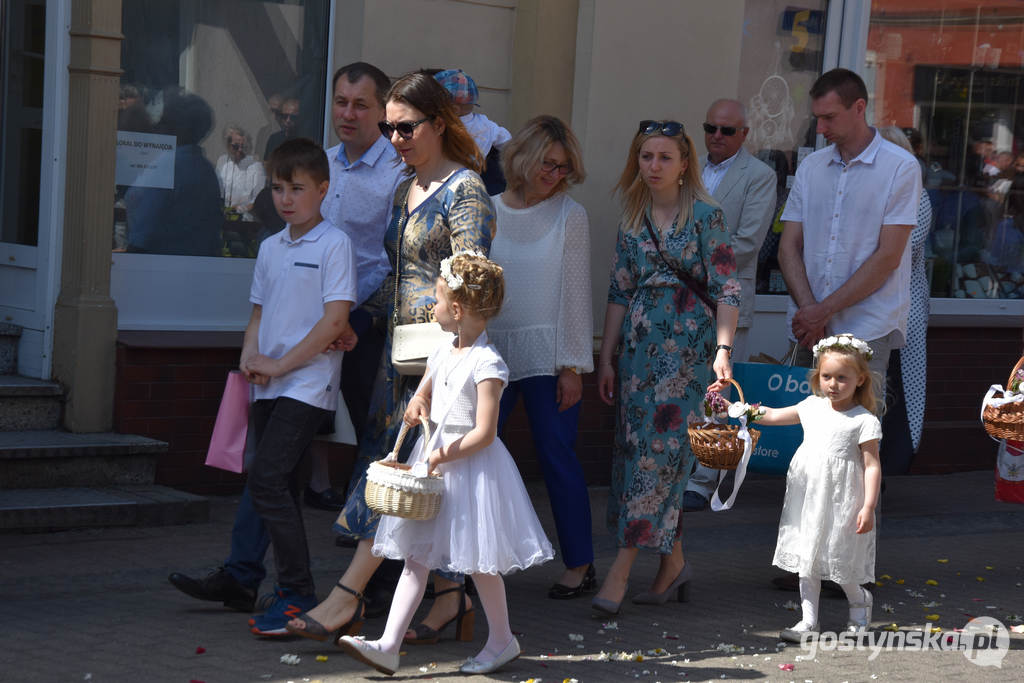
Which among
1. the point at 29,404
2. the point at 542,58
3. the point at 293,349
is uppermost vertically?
the point at 542,58

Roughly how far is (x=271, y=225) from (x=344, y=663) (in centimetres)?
375

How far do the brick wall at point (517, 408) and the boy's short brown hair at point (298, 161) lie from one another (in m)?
2.30

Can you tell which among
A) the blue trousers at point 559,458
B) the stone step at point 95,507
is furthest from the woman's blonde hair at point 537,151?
the stone step at point 95,507

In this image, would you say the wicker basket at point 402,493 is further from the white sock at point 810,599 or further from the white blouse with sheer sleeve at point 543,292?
the white sock at point 810,599

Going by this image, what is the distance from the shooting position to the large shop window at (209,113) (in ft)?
25.6

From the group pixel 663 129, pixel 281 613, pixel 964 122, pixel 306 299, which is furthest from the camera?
pixel 964 122

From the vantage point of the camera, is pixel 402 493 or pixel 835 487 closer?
pixel 402 493

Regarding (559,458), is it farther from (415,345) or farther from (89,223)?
(89,223)

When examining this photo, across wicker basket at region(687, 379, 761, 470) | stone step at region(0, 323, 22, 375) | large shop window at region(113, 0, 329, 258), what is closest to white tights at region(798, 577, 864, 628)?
wicker basket at region(687, 379, 761, 470)

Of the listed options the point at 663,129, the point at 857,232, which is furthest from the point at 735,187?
the point at 663,129

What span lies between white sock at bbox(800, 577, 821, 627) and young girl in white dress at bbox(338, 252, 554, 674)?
1.20m

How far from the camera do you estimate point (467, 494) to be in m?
4.86

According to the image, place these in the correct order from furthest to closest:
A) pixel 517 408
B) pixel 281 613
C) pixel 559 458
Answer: pixel 517 408 < pixel 559 458 < pixel 281 613

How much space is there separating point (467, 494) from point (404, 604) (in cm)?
42
